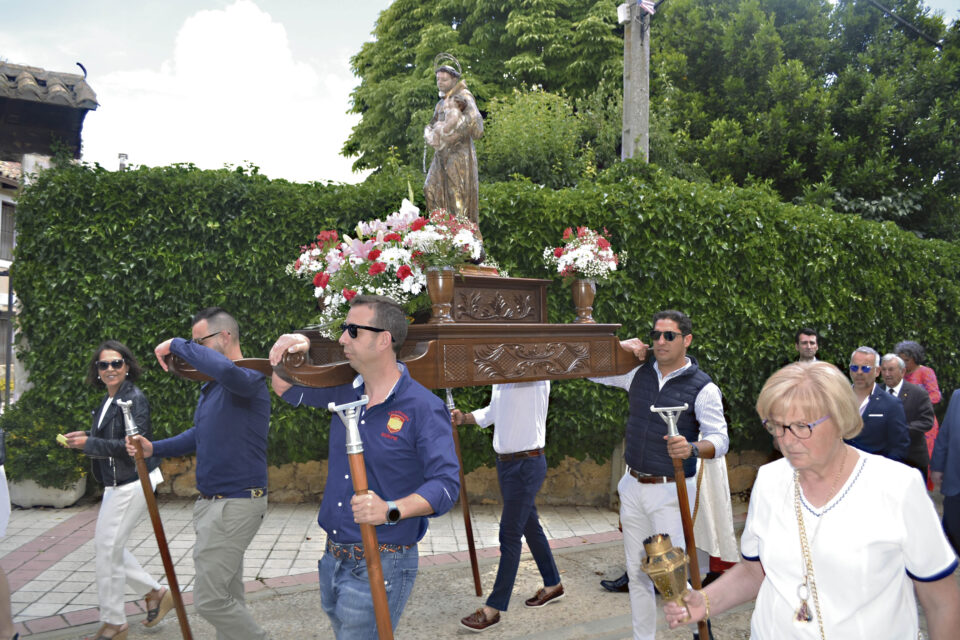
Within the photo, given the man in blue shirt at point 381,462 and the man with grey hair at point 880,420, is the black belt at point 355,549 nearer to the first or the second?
the man in blue shirt at point 381,462

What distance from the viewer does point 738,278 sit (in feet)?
30.8

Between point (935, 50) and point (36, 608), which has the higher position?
point (935, 50)

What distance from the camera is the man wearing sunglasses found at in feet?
15.1

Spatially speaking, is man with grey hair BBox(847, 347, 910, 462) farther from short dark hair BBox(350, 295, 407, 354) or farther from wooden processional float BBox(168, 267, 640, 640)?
short dark hair BBox(350, 295, 407, 354)

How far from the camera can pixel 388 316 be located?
3.17 meters

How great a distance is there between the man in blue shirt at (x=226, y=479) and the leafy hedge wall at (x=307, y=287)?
4023mm

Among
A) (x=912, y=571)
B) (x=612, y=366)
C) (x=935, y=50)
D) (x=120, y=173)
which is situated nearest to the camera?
(x=912, y=571)

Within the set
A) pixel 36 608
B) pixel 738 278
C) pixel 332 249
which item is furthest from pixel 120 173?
pixel 738 278

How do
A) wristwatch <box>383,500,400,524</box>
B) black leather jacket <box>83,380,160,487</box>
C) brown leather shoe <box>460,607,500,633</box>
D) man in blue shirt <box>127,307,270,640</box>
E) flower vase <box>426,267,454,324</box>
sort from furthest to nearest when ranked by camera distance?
brown leather shoe <box>460,607,500,633</box> < black leather jacket <box>83,380,160,487</box> < man in blue shirt <box>127,307,270,640</box> < flower vase <box>426,267,454,324</box> < wristwatch <box>383,500,400,524</box>

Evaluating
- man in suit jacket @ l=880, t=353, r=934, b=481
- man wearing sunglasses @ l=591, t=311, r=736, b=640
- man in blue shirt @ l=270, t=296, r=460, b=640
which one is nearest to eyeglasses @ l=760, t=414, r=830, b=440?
man in blue shirt @ l=270, t=296, r=460, b=640

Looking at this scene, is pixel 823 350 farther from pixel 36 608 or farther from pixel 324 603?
pixel 36 608

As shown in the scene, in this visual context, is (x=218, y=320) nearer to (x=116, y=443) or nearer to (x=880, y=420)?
(x=116, y=443)

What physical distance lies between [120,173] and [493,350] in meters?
6.54

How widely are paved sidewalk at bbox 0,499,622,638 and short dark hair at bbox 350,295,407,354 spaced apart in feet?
11.4
